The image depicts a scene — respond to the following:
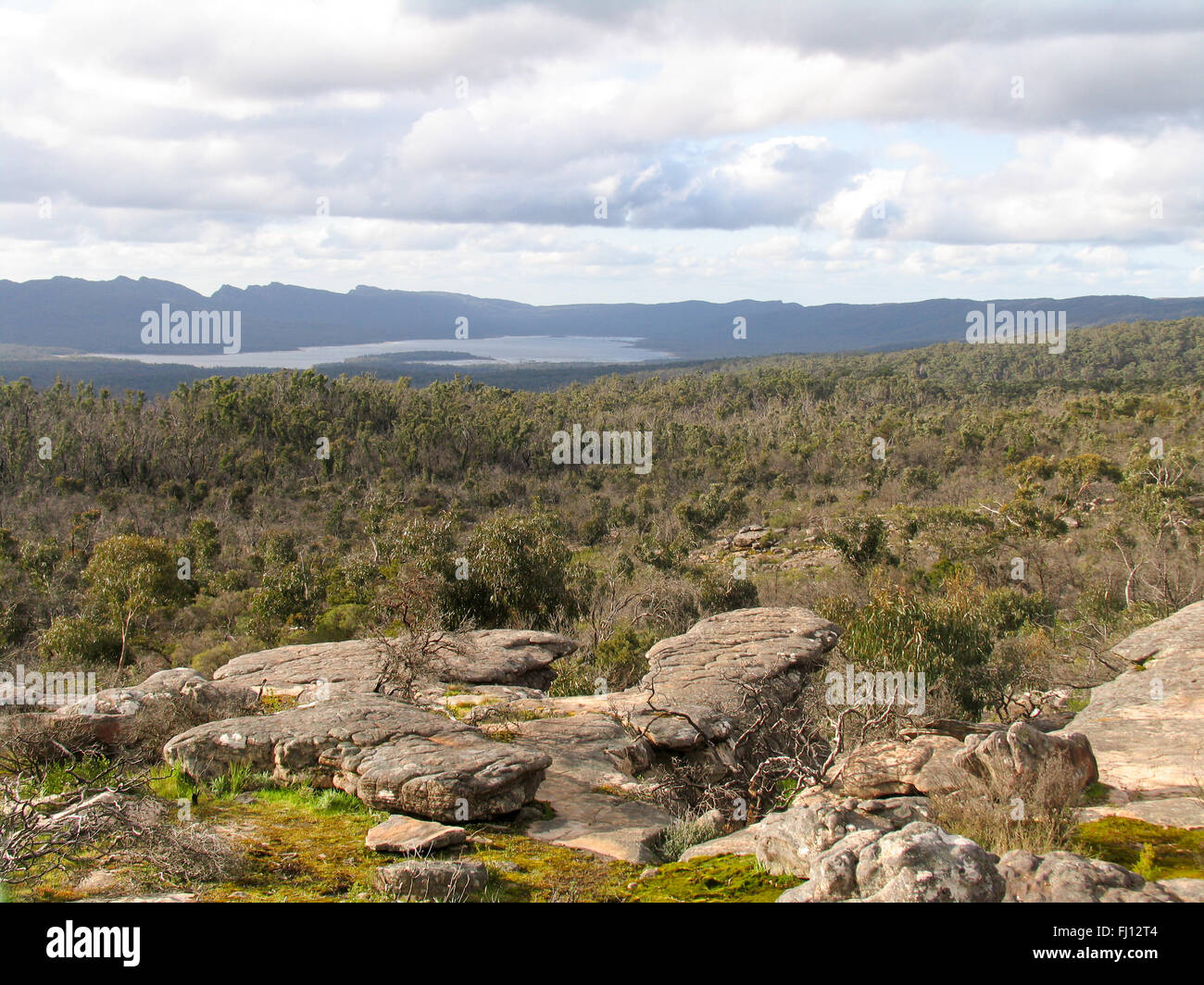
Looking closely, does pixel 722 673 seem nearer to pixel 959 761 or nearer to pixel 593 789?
→ pixel 593 789

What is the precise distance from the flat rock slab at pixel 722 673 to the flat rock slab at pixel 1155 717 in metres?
3.83

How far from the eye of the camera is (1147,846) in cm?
610

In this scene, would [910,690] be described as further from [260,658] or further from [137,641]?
[137,641]

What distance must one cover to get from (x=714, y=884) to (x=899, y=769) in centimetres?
255

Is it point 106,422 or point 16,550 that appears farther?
point 106,422

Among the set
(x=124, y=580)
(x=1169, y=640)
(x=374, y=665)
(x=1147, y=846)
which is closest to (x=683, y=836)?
(x=1147, y=846)

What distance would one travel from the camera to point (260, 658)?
15.2 m

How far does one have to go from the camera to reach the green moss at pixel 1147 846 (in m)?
Result: 5.73

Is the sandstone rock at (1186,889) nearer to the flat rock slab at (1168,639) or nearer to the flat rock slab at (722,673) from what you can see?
the flat rock slab at (722,673)

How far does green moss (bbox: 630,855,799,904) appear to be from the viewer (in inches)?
218

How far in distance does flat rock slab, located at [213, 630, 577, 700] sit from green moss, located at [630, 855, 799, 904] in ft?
20.4

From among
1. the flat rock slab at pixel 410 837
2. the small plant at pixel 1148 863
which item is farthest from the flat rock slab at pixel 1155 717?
the flat rock slab at pixel 410 837

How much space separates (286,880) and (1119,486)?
37.1 meters
